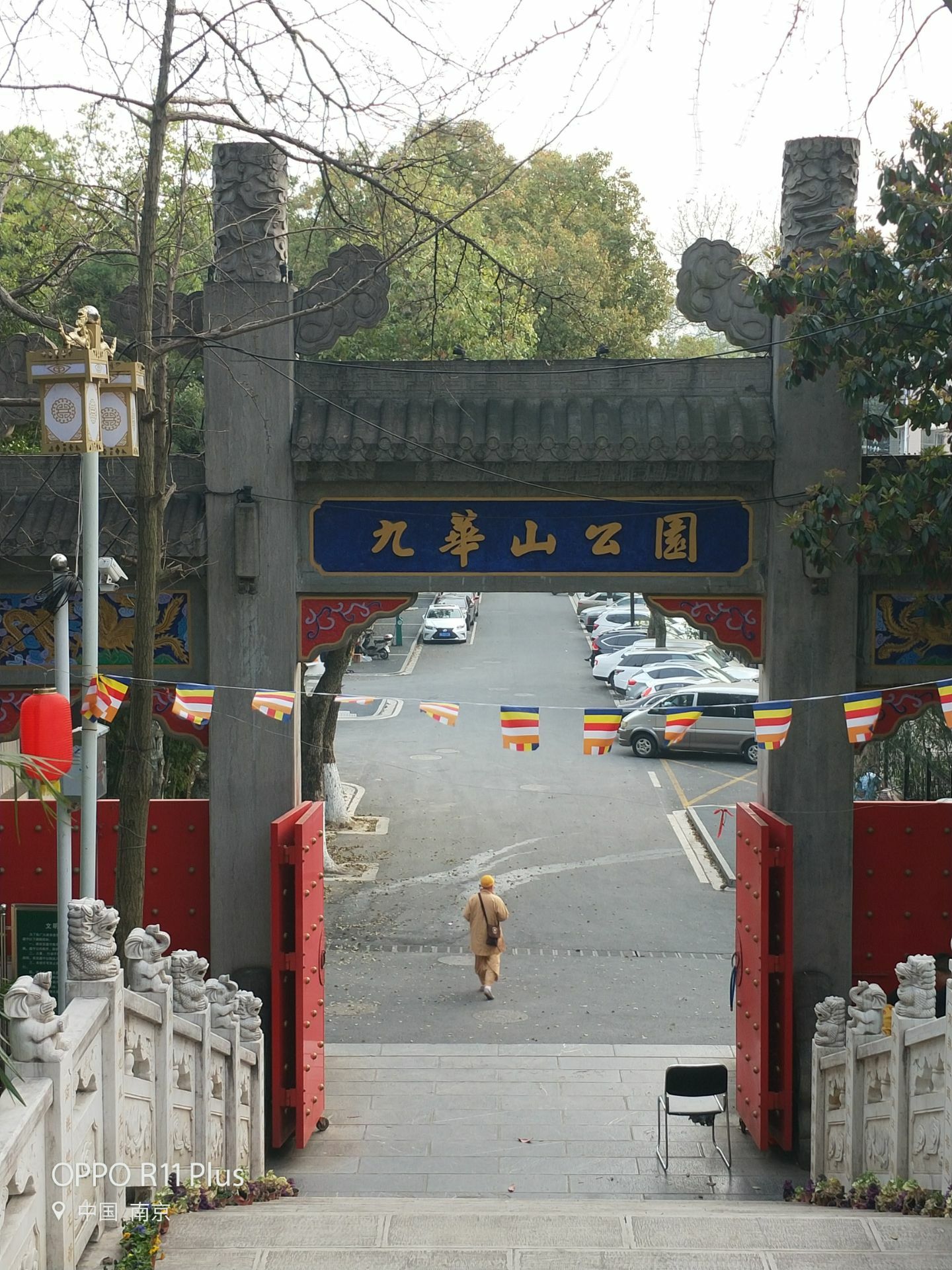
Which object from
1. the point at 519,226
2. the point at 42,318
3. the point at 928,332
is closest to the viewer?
the point at 42,318

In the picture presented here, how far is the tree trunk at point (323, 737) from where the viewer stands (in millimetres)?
18172

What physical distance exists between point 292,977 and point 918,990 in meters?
4.36

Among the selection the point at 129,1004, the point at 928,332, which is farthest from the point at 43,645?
the point at 928,332

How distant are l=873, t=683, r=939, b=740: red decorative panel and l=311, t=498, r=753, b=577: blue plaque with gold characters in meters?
1.41

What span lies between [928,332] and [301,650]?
15.7 ft

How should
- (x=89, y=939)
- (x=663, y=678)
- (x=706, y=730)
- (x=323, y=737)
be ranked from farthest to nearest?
(x=663, y=678) < (x=706, y=730) < (x=323, y=737) < (x=89, y=939)

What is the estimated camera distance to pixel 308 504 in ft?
31.7

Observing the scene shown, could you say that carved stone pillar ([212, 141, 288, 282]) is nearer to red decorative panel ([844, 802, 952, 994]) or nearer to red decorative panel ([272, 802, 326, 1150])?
red decorative panel ([272, 802, 326, 1150])

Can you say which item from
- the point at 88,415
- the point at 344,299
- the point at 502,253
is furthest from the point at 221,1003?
the point at 502,253

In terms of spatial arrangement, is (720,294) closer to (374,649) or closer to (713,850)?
(713,850)

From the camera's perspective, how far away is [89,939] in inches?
237

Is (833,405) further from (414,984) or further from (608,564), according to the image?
(414,984)

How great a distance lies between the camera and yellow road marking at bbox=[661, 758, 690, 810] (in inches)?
914

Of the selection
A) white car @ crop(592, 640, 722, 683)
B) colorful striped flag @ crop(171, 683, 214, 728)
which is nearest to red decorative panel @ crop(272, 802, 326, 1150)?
colorful striped flag @ crop(171, 683, 214, 728)
